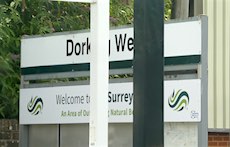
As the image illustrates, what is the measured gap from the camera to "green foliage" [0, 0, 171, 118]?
8.16 metres

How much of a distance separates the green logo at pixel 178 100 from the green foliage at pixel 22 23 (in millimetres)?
2347

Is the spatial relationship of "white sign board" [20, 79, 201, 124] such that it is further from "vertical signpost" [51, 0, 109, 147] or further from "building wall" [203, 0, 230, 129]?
"building wall" [203, 0, 230, 129]

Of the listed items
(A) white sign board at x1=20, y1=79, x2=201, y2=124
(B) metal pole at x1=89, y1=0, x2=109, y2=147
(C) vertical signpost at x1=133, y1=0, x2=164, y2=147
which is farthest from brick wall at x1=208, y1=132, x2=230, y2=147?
(C) vertical signpost at x1=133, y1=0, x2=164, y2=147

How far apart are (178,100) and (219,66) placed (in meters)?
3.12

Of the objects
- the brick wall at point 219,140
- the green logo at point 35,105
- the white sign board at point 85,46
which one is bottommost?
the brick wall at point 219,140

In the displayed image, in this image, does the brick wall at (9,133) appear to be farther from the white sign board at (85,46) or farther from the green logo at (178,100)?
the green logo at (178,100)

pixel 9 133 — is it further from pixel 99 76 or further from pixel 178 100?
pixel 99 76

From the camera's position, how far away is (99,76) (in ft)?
15.1

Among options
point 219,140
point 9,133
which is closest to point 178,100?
point 219,140

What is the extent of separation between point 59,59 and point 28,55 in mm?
532

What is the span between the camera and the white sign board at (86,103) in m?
6.28

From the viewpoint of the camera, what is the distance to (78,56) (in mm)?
7320

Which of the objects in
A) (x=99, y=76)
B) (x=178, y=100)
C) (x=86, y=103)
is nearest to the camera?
(x=99, y=76)

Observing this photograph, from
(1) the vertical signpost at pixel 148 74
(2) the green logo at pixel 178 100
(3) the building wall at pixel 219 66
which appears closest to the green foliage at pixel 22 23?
(3) the building wall at pixel 219 66
